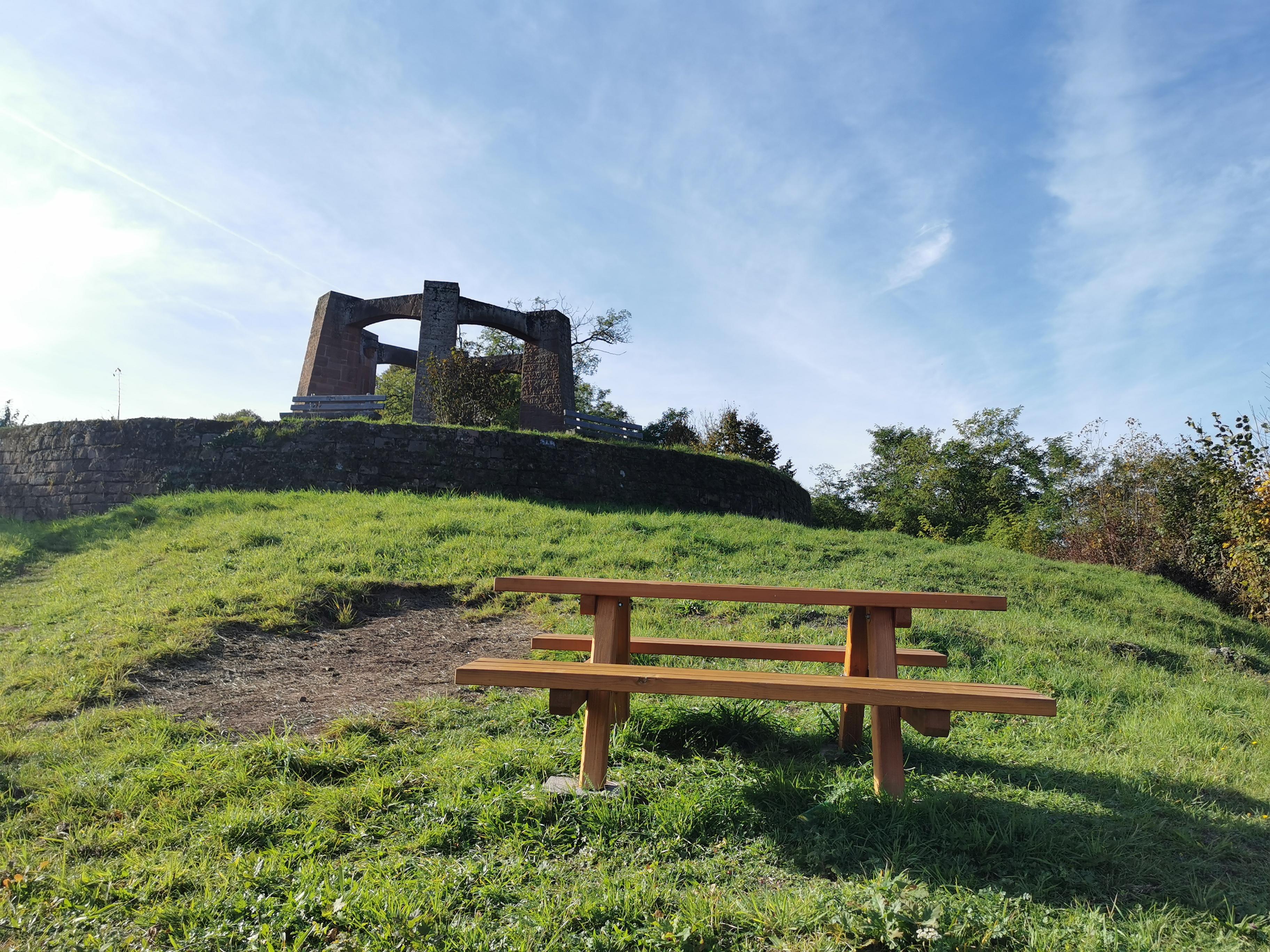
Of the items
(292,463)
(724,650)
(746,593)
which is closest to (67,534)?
(292,463)

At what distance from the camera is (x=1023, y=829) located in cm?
241

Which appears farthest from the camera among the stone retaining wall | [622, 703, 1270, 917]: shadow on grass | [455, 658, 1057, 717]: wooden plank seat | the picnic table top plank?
the stone retaining wall

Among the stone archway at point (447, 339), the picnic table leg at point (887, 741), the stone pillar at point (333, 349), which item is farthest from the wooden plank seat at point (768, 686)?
the stone pillar at point (333, 349)

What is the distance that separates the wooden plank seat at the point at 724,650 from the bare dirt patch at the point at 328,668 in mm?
1250

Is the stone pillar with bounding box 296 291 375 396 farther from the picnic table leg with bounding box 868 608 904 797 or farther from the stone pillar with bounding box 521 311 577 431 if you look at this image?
the picnic table leg with bounding box 868 608 904 797

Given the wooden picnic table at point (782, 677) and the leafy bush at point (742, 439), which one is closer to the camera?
the wooden picnic table at point (782, 677)

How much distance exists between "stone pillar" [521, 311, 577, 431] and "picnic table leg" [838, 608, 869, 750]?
545 inches

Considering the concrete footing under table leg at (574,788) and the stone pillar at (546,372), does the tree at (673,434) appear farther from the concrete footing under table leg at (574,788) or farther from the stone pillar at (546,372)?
the concrete footing under table leg at (574,788)

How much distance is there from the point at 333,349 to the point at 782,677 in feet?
54.9

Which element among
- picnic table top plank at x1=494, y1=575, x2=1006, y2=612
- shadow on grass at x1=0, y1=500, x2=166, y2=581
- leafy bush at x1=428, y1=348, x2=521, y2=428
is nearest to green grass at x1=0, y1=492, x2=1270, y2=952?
picnic table top plank at x1=494, y1=575, x2=1006, y2=612

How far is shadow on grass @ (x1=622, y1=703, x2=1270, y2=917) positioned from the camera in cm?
218

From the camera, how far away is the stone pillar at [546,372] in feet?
55.5

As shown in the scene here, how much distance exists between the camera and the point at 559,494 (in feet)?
40.2

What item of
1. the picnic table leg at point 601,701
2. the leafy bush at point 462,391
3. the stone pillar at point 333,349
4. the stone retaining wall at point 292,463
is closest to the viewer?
the picnic table leg at point 601,701
